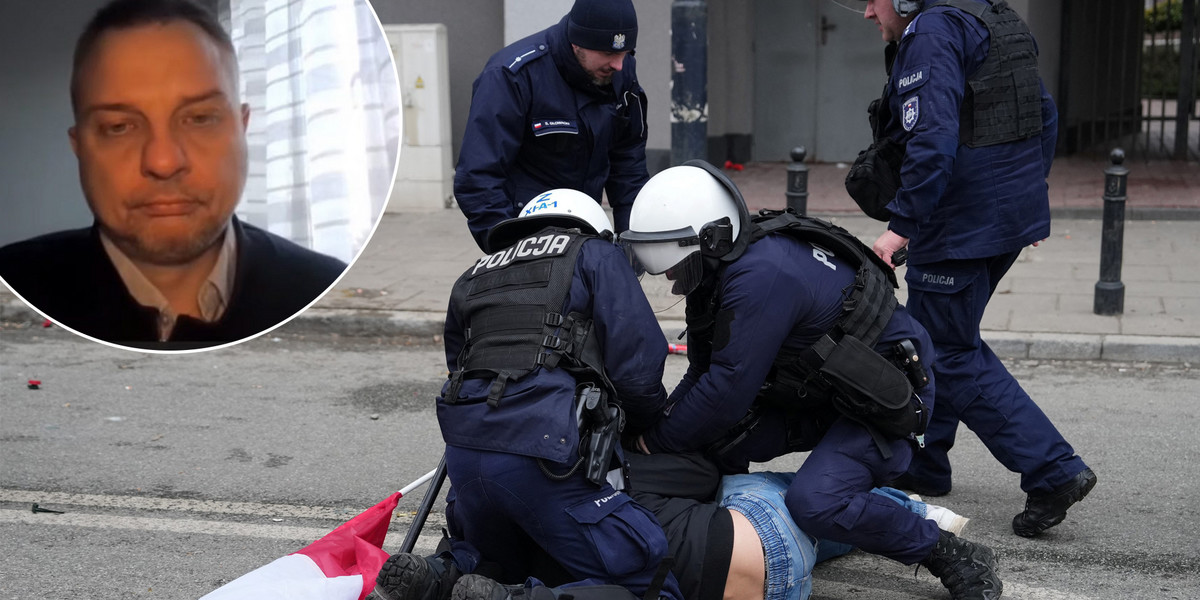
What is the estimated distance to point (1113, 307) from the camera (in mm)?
6859

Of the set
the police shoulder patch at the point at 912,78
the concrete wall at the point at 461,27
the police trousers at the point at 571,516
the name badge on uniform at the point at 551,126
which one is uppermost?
the concrete wall at the point at 461,27

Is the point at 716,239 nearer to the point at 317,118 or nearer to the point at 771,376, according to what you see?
the point at 771,376

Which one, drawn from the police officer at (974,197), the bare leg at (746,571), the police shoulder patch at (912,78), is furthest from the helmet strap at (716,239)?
the police shoulder patch at (912,78)

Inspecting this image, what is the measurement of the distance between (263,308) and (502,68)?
2.16 m

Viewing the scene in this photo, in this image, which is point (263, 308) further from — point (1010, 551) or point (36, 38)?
point (1010, 551)

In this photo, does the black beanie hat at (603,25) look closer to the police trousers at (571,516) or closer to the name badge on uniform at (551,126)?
the name badge on uniform at (551,126)

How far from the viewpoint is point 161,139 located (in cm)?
188

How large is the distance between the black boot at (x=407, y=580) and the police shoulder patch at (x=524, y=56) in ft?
6.09

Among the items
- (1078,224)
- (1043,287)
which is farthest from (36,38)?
(1078,224)

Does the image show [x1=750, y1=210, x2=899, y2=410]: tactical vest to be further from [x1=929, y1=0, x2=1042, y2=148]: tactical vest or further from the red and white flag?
the red and white flag

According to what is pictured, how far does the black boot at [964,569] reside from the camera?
343 centimetres

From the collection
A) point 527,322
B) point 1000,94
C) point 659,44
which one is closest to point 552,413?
point 527,322

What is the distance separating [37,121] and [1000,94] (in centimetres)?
309

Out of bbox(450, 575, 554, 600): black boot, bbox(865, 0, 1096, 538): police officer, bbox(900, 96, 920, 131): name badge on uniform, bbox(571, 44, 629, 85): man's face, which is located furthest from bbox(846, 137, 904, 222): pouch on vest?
bbox(450, 575, 554, 600): black boot
